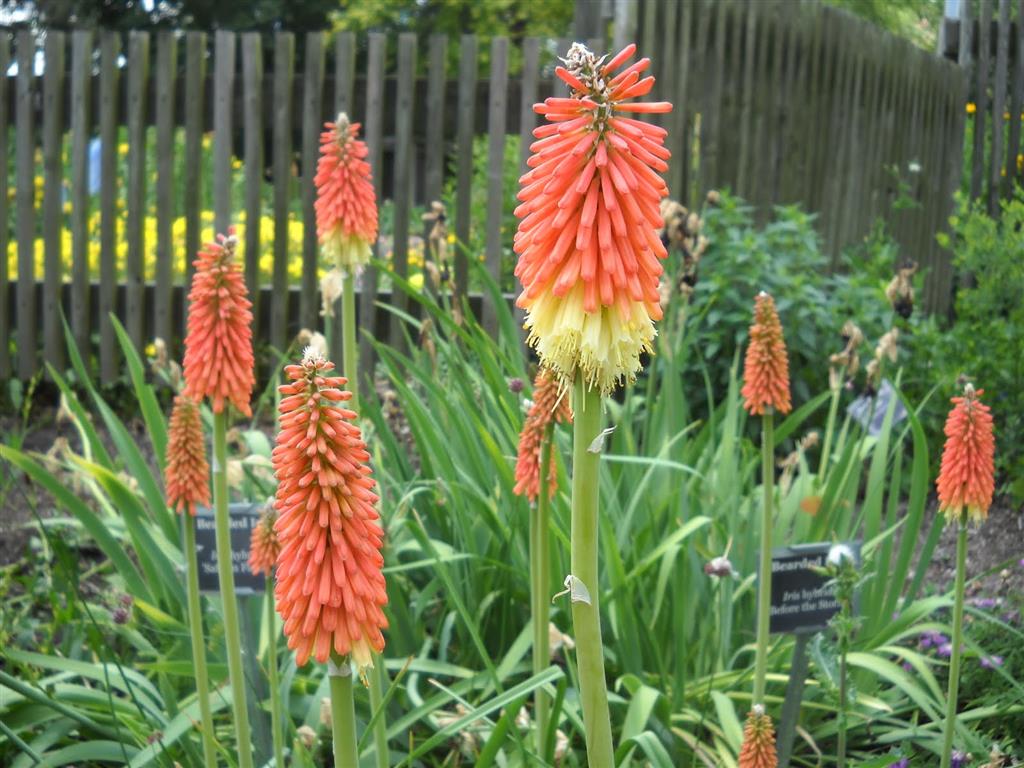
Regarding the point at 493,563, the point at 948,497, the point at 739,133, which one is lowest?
the point at 493,563

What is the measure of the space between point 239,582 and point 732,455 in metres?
1.60

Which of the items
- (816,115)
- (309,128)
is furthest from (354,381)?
(816,115)

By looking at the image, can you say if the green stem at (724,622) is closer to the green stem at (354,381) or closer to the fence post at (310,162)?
the green stem at (354,381)

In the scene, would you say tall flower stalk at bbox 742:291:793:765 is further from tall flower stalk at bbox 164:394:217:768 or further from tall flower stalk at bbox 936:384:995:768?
tall flower stalk at bbox 164:394:217:768

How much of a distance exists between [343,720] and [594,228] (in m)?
0.61

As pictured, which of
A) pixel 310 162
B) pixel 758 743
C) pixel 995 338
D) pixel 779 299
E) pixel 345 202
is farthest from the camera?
pixel 310 162

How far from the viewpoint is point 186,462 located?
7.47 feet

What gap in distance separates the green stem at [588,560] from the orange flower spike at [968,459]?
3.36ft

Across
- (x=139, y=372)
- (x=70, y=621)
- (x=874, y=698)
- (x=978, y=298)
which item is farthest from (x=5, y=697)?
(x=978, y=298)

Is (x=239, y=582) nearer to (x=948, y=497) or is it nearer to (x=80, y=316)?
(x=948, y=497)

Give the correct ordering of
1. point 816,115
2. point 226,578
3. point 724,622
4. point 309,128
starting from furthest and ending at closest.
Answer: point 816,115
point 309,128
point 724,622
point 226,578

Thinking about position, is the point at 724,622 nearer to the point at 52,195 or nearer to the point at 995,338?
the point at 995,338

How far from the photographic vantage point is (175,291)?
22.9 ft

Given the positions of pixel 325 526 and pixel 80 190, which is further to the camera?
pixel 80 190
